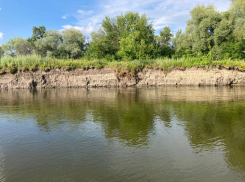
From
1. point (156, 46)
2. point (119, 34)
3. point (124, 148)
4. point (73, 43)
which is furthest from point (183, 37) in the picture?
point (124, 148)

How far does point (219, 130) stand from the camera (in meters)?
6.95

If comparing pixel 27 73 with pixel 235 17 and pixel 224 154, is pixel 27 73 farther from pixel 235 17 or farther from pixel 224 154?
pixel 235 17

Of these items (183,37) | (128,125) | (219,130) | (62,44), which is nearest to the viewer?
(219,130)

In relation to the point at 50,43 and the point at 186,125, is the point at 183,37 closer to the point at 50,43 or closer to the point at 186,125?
the point at 50,43

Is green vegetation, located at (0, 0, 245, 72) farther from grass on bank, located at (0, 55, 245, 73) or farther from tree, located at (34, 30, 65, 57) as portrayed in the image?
tree, located at (34, 30, 65, 57)

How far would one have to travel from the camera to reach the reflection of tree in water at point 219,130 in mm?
5070

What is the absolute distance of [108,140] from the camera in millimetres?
6137

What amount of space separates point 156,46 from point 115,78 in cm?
1925

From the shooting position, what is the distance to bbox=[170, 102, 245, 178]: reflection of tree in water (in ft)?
16.6

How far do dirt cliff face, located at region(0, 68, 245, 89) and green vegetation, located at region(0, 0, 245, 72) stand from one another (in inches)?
38.2

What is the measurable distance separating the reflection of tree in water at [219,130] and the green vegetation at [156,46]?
2153 cm

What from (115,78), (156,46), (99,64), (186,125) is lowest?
(186,125)

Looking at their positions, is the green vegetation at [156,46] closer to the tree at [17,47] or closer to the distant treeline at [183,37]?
the distant treeline at [183,37]

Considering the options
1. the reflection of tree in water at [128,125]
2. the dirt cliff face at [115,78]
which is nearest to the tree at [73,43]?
the dirt cliff face at [115,78]
